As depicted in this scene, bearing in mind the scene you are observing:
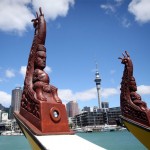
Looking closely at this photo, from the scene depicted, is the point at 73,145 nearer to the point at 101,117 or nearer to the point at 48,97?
the point at 48,97

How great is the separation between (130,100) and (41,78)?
262 inches

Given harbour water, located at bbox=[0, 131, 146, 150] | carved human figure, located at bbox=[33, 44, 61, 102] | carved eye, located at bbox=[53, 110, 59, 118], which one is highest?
carved human figure, located at bbox=[33, 44, 61, 102]

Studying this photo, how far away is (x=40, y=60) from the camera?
33.4ft

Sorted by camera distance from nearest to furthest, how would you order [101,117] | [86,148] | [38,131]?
[86,148], [38,131], [101,117]

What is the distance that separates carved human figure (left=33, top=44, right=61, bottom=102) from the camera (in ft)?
31.0

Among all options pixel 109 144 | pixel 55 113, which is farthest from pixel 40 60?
pixel 109 144

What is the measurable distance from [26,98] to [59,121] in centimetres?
184

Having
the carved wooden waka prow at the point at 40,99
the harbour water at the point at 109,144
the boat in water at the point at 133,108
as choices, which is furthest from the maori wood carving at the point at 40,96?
the harbour water at the point at 109,144

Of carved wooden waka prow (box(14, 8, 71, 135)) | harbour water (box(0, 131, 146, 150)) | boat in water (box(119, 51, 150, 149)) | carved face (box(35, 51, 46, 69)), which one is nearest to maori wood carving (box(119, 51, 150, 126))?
boat in water (box(119, 51, 150, 149))

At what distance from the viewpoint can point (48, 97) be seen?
31.1 feet

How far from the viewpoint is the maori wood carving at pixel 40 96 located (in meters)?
8.73

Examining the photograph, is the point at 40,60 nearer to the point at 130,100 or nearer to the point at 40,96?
the point at 40,96

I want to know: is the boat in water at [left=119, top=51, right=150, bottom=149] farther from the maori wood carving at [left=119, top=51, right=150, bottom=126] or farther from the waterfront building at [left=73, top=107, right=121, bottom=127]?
the waterfront building at [left=73, top=107, right=121, bottom=127]

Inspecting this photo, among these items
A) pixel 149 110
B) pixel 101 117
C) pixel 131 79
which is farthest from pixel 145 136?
pixel 101 117
